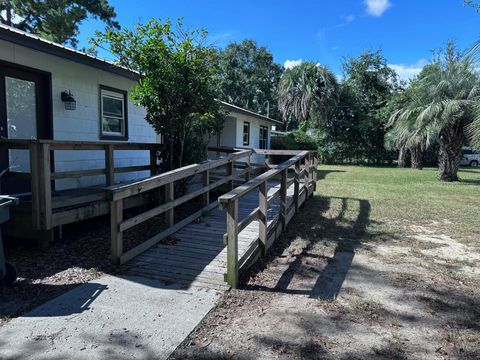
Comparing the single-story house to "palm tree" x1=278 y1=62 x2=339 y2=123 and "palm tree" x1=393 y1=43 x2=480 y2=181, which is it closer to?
"palm tree" x1=393 y1=43 x2=480 y2=181

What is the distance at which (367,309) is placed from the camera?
11.3 feet

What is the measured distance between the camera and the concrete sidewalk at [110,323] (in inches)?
104

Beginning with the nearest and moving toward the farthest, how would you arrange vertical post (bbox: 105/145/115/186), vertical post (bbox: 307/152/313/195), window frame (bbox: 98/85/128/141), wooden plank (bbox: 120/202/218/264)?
wooden plank (bbox: 120/202/218/264) < vertical post (bbox: 105/145/115/186) < window frame (bbox: 98/85/128/141) < vertical post (bbox: 307/152/313/195)

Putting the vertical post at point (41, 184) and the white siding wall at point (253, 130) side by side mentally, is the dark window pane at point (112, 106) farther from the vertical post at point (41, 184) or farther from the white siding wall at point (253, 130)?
the white siding wall at point (253, 130)

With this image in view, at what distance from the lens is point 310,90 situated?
77.2 ft

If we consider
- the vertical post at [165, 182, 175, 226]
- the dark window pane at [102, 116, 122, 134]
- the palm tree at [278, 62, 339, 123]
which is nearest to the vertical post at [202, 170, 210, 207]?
the vertical post at [165, 182, 175, 226]

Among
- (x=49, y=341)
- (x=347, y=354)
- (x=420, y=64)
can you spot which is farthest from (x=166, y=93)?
(x=420, y=64)

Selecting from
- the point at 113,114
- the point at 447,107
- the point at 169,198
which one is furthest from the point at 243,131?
the point at 169,198

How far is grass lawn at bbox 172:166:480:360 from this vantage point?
2.76m

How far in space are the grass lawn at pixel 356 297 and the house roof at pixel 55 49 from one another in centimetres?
428

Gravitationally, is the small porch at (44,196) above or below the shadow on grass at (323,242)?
above

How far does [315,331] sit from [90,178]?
5759 millimetres

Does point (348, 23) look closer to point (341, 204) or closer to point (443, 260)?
point (341, 204)

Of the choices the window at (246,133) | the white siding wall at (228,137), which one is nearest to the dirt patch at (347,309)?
the white siding wall at (228,137)
